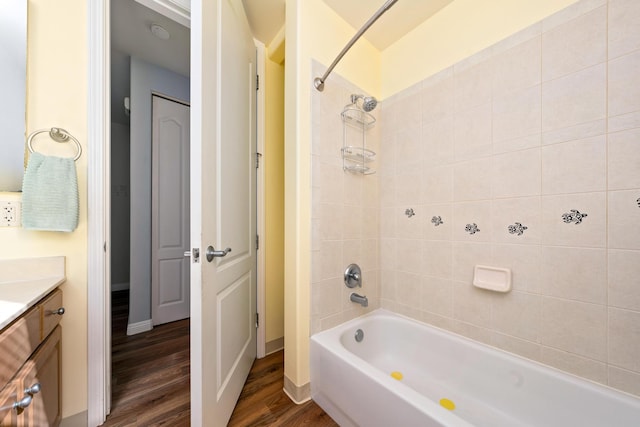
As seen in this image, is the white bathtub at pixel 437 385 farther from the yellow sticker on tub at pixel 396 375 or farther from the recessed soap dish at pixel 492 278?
the recessed soap dish at pixel 492 278

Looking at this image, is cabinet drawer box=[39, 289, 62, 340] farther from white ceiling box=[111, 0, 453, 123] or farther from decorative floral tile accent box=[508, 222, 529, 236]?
decorative floral tile accent box=[508, 222, 529, 236]

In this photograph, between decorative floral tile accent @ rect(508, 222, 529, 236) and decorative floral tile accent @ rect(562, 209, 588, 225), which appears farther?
decorative floral tile accent @ rect(508, 222, 529, 236)

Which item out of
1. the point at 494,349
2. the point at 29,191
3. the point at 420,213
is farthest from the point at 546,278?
the point at 29,191

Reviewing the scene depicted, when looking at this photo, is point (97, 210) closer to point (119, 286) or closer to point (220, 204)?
point (220, 204)

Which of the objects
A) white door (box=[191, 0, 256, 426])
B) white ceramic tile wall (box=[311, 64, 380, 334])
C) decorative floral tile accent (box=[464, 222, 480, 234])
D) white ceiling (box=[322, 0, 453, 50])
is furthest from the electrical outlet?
decorative floral tile accent (box=[464, 222, 480, 234])

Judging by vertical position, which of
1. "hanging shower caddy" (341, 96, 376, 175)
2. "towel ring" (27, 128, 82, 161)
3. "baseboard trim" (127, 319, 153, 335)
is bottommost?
"baseboard trim" (127, 319, 153, 335)

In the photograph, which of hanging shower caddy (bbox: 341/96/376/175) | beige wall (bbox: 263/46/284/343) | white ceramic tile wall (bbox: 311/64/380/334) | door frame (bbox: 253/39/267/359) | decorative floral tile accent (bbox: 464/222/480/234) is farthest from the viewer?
beige wall (bbox: 263/46/284/343)

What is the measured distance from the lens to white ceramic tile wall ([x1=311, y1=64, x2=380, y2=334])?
1364 mm

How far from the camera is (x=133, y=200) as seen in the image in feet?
6.87

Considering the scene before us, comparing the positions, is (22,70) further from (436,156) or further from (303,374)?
(436,156)

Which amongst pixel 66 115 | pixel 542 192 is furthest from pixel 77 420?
pixel 542 192

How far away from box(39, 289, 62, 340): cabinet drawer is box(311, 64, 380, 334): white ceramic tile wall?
3.67ft

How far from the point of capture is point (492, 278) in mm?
1190

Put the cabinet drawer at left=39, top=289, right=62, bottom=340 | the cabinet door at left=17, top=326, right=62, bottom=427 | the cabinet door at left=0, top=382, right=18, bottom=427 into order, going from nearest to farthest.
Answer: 1. the cabinet door at left=0, top=382, right=18, bottom=427
2. the cabinet door at left=17, top=326, right=62, bottom=427
3. the cabinet drawer at left=39, top=289, right=62, bottom=340
